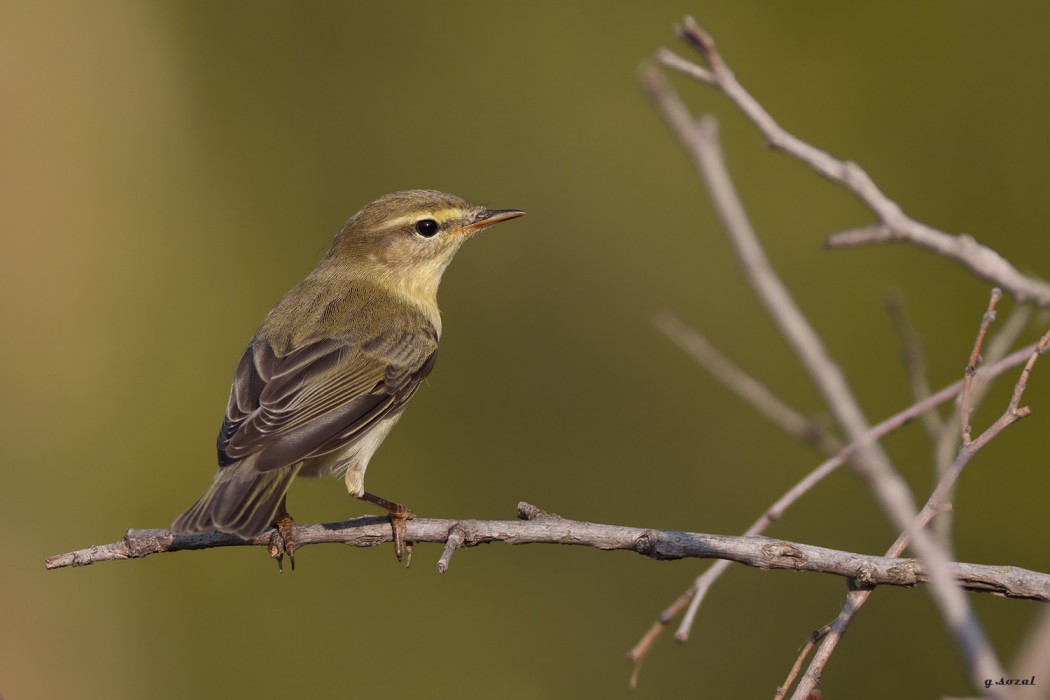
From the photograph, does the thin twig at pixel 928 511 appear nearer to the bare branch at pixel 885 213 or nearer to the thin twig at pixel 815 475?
the thin twig at pixel 815 475

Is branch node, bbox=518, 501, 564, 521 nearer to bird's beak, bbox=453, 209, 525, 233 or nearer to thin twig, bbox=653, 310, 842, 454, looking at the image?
thin twig, bbox=653, 310, 842, 454

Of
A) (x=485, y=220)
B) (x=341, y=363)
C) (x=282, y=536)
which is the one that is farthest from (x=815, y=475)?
(x=485, y=220)

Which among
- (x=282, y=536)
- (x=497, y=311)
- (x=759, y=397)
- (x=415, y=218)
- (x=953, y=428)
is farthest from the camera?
(x=497, y=311)

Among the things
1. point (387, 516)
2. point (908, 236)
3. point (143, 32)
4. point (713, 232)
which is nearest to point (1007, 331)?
point (908, 236)

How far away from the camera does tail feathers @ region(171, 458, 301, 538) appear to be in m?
3.33

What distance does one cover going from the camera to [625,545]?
2.97 m

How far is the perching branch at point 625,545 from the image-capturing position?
2.52 metres

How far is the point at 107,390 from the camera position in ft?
19.5

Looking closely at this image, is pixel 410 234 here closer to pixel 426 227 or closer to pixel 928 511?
pixel 426 227

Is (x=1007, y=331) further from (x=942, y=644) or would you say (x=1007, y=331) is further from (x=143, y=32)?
(x=143, y=32)

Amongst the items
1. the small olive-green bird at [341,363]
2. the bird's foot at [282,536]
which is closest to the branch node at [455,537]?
the small olive-green bird at [341,363]

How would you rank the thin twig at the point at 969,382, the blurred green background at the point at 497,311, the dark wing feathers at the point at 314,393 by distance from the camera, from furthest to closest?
the blurred green background at the point at 497,311
the dark wing feathers at the point at 314,393
the thin twig at the point at 969,382

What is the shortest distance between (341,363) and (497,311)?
1735mm

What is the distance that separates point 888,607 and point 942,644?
0.92ft
